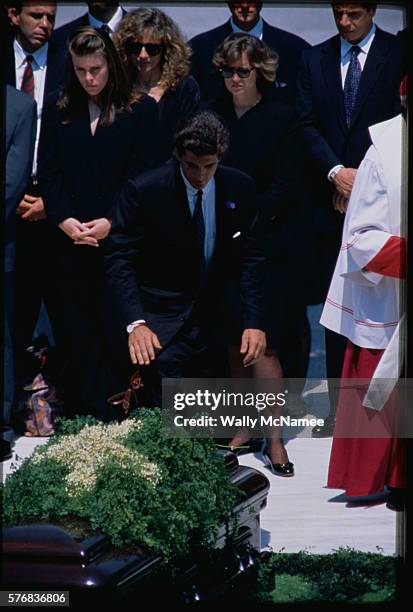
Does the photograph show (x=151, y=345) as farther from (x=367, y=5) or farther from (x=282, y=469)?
(x=367, y=5)

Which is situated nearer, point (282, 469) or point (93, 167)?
point (282, 469)

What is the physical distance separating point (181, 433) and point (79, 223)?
1871 millimetres

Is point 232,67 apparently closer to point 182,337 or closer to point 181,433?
point 182,337

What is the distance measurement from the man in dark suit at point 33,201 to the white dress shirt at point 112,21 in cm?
18

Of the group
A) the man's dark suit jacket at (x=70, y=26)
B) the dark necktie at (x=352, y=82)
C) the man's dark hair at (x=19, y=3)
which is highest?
the man's dark hair at (x=19, y=3)

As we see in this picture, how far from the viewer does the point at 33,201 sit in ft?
28.3

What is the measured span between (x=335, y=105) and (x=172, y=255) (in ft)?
3.60

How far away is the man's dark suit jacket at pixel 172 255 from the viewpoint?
25.9ft

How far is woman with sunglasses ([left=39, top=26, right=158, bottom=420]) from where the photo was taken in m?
8.22

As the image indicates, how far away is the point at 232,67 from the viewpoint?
320 inches

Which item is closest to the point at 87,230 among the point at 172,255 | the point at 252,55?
the point at 172,255

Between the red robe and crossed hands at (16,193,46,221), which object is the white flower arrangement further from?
crossed hands at (16,193,46,221)

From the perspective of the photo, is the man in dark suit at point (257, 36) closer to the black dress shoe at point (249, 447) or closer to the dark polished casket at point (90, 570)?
the black dress shoe at point (249, 447)

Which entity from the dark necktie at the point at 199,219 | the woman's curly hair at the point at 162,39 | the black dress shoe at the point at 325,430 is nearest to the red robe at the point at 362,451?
the black dress shoe at the point at 325,430
